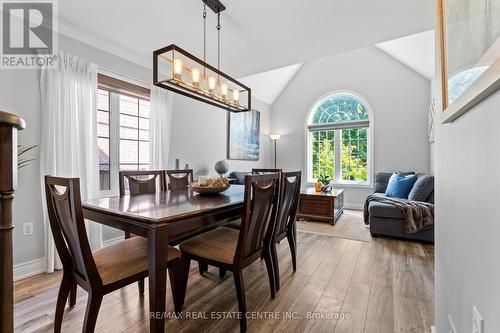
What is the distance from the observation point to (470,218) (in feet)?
2.47

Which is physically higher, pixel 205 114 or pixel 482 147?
pixel 205 114

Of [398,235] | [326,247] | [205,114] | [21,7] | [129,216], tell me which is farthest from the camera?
[205,114]

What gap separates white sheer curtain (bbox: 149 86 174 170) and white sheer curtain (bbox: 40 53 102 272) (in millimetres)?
704

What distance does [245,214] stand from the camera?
1458 mm

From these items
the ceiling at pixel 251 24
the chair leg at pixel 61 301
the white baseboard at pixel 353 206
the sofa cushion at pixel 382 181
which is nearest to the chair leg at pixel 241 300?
the chair leg at pixel 61 301

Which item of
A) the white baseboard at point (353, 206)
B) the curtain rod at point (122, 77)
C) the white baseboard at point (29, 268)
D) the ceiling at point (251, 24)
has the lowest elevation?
the white baseboard at point (29, 268)

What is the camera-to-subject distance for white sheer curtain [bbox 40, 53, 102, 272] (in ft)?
7.46

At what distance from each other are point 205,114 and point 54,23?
2275 mm

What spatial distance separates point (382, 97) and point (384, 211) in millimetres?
3057

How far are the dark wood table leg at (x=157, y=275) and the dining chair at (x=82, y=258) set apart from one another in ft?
0.39

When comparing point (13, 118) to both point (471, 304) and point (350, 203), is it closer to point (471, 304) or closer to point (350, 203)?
point (471, 304)

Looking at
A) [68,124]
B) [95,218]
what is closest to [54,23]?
[68,124]

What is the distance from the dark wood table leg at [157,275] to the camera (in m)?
1.19

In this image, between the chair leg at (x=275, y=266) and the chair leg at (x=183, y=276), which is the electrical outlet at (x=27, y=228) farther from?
the chair leg at (x=275, y=266)
